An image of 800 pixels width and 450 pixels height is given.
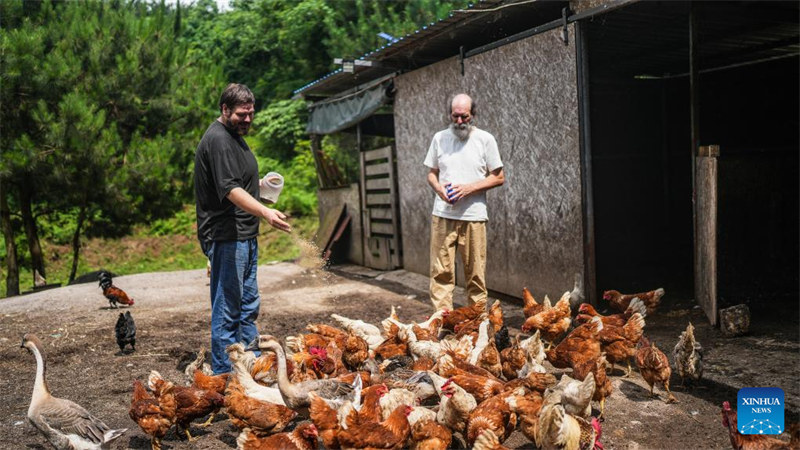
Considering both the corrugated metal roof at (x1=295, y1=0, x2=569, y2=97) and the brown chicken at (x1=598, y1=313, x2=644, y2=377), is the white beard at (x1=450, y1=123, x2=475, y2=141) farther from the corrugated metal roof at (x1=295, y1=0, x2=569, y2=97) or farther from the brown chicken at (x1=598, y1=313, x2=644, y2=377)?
the brown chicken at (x1=598, y1=313, x2=644, y2=377)

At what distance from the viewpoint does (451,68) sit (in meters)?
9.65

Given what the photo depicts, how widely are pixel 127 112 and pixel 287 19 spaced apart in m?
10.1

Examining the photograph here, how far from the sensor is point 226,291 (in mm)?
5090

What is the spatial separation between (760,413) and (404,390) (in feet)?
7.11

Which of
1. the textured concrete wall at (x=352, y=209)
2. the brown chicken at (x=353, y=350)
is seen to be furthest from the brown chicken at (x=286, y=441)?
the textured concrete wall at (x=352, y=209)

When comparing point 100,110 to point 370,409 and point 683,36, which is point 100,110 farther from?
point 370,409

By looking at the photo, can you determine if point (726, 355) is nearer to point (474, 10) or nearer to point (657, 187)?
point (474, 10)

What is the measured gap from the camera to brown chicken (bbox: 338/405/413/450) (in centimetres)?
381

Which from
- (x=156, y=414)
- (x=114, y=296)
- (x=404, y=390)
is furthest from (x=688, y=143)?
(x=156, y=414)

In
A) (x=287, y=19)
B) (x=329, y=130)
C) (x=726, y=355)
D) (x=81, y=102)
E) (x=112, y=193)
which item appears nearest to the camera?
(x=726, y=355)

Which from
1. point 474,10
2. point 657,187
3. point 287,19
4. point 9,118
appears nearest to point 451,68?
point 474,10

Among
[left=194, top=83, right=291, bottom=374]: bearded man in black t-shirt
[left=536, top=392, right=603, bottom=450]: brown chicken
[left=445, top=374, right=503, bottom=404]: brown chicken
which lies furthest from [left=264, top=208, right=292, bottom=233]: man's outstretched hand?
[left=536, top=392, right=603, bottom=450]: brown chicken

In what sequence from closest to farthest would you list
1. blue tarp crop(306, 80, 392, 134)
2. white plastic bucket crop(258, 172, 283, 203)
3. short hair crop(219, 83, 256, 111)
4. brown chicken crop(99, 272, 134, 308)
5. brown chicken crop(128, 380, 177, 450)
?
brown chicken crop(128, 380, 177, 450), short hair crop(219, 83, 256, 111), white plastic bucket crop(258, 172, 283, 203), brown chicken crop(99, 272, 134, 308), blue tarp crop(306, 80, 392, 134)

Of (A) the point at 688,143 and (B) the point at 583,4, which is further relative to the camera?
(A) the point at 688,143
